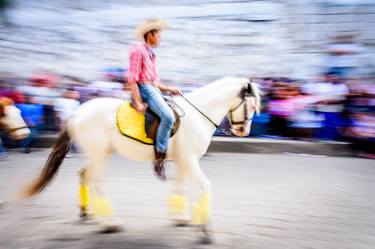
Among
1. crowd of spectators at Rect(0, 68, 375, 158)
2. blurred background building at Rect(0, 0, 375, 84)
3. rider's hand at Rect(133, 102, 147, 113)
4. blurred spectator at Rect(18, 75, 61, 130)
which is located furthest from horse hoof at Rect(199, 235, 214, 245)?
Answer: blurred background building at Rect(0, 0, 375, 84)

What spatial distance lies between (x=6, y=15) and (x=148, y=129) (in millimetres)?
10340

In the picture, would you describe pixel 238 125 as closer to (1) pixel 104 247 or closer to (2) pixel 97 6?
(1) pixel 104 247

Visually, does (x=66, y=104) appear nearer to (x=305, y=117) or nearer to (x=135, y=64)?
(x=305, y=117)

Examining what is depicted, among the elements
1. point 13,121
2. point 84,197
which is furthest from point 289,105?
point 84,197

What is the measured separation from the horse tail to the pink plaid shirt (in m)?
1.13

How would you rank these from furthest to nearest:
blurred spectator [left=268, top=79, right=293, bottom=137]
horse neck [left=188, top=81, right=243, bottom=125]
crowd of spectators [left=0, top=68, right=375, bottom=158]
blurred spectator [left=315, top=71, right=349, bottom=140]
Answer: blurred spectator [left=268, top=79, right=293, bottom=137] → blurred spectator [left=315, top=71, right=349, bottom=140] → crowd of spectators [left=0, top=68, right=375, bottom=158] → horse neck [left=188, top=81, right=243, bottom=125]

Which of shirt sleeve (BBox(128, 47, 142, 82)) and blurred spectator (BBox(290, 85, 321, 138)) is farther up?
shirt sleeve (BBox(128, 47, 142, 82))

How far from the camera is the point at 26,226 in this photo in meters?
5.86

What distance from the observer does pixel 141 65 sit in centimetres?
563

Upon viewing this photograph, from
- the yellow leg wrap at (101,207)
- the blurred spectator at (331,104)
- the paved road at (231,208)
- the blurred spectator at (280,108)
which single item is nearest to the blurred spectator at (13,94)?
the paved road at (231,208)

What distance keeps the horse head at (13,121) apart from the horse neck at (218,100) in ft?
10.1

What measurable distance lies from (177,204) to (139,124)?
100 centimetres

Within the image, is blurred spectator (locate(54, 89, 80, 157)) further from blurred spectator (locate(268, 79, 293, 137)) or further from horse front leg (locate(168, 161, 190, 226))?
horse front leg (locate(168, 161, 190, 226))

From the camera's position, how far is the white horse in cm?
573
